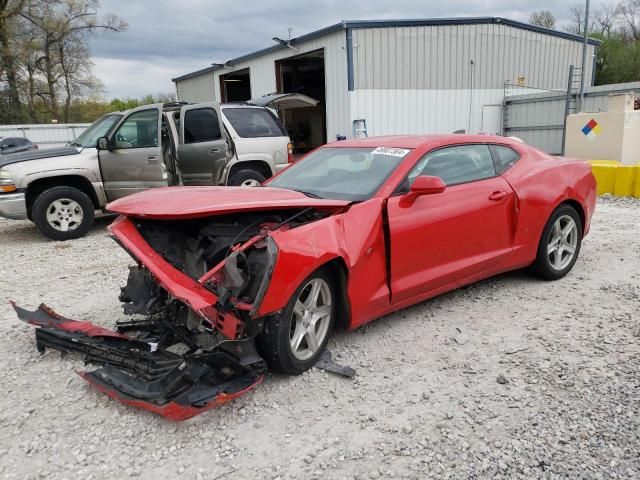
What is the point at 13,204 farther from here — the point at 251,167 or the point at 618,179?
the point at 618,179

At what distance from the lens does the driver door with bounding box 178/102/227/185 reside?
27.1 ft

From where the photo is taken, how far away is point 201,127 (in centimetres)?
845

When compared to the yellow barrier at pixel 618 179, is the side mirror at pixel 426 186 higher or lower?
higher

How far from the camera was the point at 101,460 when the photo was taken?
2.48 meters

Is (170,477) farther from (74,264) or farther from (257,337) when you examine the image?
(74,264)

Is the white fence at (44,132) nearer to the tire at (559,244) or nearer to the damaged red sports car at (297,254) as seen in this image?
the damaged red sports car at (297,254)

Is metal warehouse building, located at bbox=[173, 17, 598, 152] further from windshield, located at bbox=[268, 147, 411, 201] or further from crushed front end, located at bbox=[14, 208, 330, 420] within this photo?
crushed front end, located at bbox=[14, 208, 330, 420]

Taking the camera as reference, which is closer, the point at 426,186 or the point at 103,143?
the point at 426,186

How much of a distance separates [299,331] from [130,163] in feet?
18.1

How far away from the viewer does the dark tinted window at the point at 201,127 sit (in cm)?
841

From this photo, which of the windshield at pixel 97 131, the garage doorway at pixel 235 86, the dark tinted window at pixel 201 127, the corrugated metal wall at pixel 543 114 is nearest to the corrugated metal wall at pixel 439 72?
the corrugated metal wall at pixel 543 114

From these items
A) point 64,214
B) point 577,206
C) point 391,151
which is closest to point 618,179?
point 577,206

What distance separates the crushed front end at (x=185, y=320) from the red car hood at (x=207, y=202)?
0.11 metres

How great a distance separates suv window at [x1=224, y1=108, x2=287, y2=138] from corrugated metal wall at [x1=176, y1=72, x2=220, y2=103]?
54.2ft
